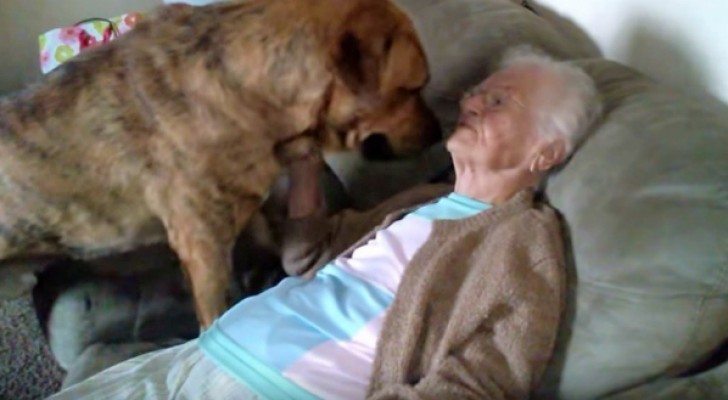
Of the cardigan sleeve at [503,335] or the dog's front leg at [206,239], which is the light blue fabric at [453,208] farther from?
the dog's front leg at [206,239]

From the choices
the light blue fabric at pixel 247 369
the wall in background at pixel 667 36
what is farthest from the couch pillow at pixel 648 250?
the light blue fabric at pixel 247 369

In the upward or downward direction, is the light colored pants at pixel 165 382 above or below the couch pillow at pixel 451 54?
below

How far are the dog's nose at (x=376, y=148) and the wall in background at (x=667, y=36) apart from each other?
1.72ft

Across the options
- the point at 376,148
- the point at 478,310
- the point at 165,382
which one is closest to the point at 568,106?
Answer: the point at 478,310

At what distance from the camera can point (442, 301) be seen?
1235 millimetres

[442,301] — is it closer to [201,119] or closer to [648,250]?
[648,250]

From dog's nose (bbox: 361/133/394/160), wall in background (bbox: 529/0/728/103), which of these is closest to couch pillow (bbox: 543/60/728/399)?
wall in background (bbox: 529/0/728/103)

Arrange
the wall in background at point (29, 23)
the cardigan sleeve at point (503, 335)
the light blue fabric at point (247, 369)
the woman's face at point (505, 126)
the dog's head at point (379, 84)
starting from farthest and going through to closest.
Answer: the wall in background at point (29, 23) < the dog's head at point (379, 84) < the woman's face at point (505, 126) < the light blue fabric at point (247, 369) < the cardigan sleeve at point (503, 335)

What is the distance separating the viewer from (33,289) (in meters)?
1.83

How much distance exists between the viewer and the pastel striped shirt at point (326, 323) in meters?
1.25


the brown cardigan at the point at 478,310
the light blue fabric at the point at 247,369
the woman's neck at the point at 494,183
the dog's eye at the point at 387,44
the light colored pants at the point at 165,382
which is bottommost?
the light colored pants at the point at 165,382

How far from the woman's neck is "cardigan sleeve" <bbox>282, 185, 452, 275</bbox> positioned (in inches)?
7.7

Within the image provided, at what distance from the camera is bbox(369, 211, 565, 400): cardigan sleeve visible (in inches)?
44.6

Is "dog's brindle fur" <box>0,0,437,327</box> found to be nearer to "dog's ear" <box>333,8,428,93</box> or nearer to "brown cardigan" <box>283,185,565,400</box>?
"dog's ear" <box>333,8,428,93</box>
